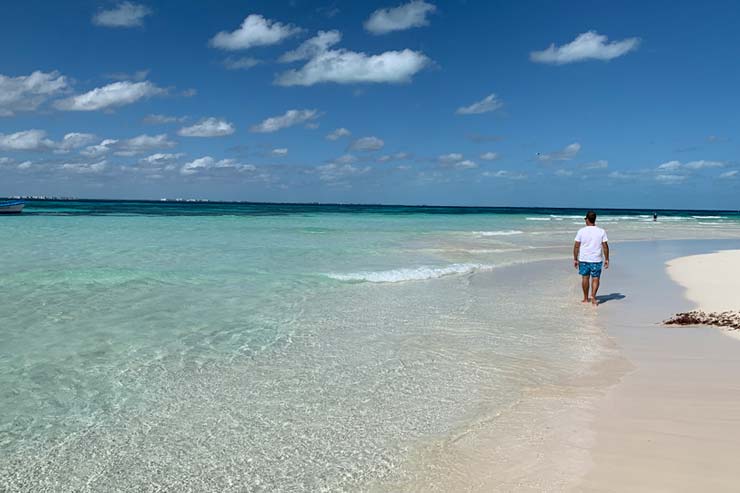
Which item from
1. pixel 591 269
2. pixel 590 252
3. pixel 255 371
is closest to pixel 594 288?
pixel 591 269

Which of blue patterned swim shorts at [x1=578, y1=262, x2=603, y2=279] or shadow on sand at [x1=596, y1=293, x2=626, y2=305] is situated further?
shadow on sand at [x1=596, y1=293, x2=626, y2=305]

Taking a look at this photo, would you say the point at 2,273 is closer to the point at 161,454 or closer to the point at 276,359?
the point at 276,359

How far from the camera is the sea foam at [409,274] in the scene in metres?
13.6

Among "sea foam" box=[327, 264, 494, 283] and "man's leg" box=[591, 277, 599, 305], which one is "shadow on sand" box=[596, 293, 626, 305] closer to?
"man's leg" box=[591, 277, 599, 305]

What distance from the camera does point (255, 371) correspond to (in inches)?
245

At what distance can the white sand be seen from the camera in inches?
411

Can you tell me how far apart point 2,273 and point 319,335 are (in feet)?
32.6

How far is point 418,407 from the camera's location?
510 centimetres

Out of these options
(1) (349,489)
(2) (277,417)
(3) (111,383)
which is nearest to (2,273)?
(3) (111,383)

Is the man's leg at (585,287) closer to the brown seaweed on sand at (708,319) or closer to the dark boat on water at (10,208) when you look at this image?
the brown seaweed on sand at (708,319)

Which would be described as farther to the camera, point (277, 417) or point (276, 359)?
point (276, 359)

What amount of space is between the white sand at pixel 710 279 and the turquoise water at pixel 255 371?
272cm

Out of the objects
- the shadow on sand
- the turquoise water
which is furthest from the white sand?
the turquoise water

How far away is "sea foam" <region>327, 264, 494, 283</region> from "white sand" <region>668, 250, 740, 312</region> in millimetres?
5267
